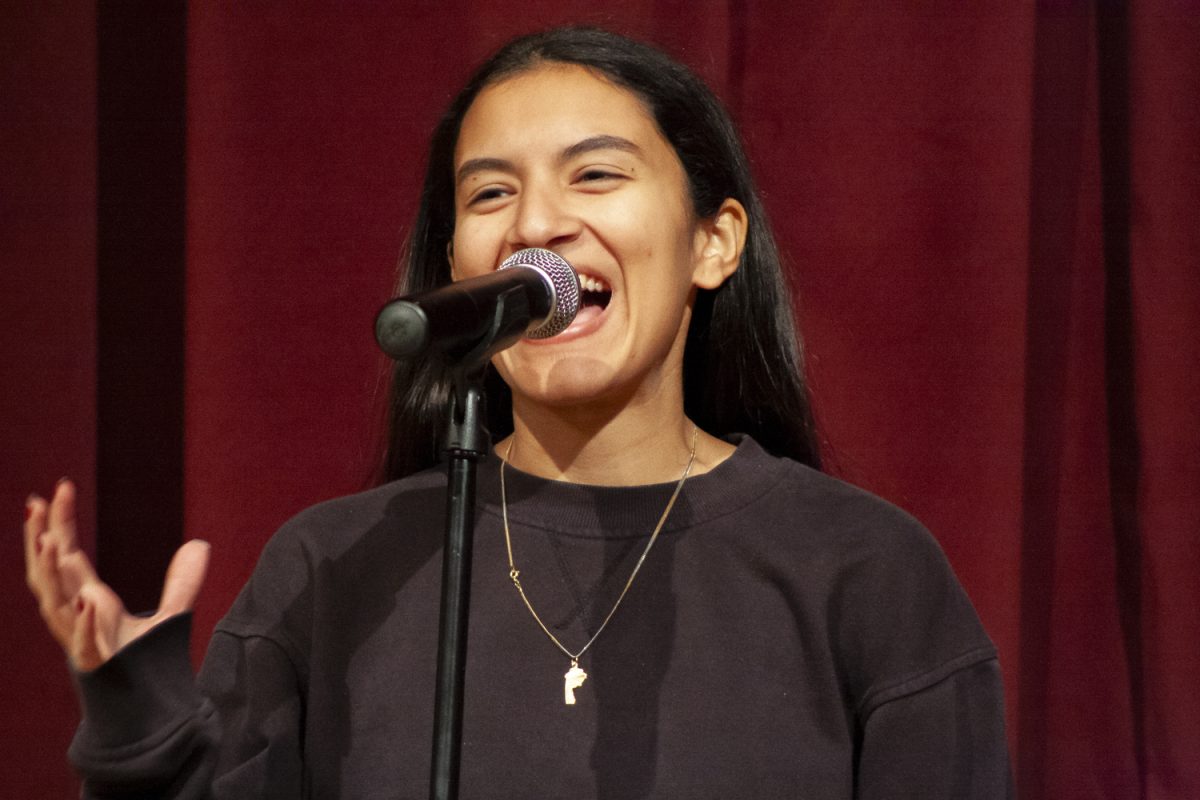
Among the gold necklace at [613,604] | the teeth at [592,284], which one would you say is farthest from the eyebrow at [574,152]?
the gold necklace at [613,604]

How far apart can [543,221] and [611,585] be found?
37 cm

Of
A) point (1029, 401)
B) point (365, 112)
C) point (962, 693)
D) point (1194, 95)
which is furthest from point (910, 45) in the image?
point (962, 693)

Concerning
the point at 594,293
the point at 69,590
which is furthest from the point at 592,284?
the point at 69,590

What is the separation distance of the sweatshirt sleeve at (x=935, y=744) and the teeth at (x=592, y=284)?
19.1 inches

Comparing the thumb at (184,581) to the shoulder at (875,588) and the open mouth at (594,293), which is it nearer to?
the open mouth at (594,293)

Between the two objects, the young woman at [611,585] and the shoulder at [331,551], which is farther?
the shoulder at [331,551]

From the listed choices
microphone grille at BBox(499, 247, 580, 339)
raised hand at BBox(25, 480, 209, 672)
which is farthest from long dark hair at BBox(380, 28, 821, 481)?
raised hand at BBox(25, 480, 209, 672)

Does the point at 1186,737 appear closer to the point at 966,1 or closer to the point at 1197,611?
the point at 1197,611

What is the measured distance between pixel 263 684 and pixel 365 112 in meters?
0.88

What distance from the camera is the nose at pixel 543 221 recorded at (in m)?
1.29

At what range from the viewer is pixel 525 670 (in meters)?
1.30

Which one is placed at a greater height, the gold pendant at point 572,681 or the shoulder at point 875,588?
the shoulder at point 875,588

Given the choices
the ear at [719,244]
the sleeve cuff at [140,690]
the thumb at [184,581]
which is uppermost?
the ear at [719,244]

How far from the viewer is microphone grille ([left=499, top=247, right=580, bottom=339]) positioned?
0.99 m
